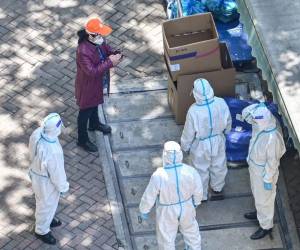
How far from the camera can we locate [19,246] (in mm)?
10281

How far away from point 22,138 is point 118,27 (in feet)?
8.25

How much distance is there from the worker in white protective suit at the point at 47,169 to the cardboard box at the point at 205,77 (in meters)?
2.21

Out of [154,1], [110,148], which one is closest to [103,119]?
[110,148]

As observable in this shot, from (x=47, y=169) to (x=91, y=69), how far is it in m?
1.51

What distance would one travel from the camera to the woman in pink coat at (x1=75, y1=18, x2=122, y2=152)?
34.4 feet

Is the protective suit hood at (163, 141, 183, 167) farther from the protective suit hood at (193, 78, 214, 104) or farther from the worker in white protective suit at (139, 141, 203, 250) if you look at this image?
the protective suit hood at (193, 78, 214, 104)

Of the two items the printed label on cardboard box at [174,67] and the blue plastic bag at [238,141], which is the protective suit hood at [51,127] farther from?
the blue plastic bag at [238,141]

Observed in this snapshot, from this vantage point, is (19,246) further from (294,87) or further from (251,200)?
(294,87)

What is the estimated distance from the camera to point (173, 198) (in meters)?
9.41

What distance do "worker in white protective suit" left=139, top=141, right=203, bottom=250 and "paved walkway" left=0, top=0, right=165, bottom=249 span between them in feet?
3.00

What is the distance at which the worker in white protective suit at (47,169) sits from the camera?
9.52m

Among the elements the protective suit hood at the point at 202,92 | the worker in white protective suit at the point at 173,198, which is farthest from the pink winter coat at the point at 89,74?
the worker in white protective suit at the point at 173,198

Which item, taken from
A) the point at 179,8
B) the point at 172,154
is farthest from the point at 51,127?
the point at 179,8

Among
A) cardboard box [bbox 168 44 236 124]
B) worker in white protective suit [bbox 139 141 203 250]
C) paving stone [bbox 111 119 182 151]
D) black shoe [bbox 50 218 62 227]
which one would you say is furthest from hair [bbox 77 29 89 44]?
black shoe [bbox 50 218 62 227]
